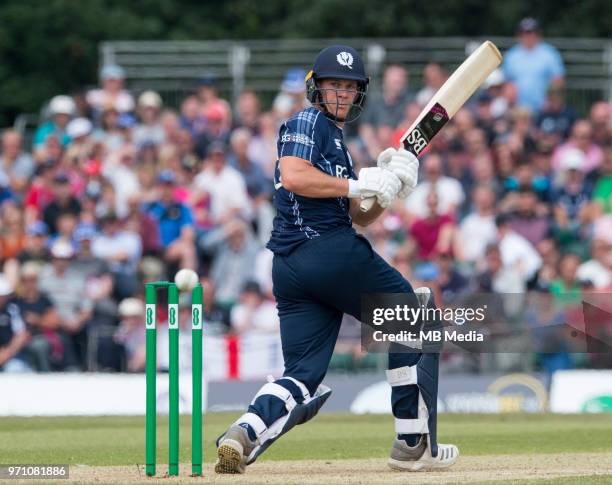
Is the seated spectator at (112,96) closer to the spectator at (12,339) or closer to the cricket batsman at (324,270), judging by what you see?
the spectator at (12,339)

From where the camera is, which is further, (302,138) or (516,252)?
(516,252)

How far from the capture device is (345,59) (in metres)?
8.18

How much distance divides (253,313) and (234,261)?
92 cm

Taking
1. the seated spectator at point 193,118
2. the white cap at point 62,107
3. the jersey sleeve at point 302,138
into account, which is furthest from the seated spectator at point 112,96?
the jersey sleeve at point 302,138

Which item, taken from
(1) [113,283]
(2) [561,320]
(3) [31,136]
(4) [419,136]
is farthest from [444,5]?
(4) [419,136]

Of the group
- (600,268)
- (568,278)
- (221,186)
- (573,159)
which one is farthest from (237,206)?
(600,268)

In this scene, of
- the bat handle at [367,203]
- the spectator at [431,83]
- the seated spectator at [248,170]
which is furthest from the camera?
the spectator at [431,83]

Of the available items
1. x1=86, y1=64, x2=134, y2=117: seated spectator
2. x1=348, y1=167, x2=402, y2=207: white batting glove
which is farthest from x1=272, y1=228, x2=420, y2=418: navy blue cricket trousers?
x1=86, y1=64, x2=134, y2=117: seated spectator

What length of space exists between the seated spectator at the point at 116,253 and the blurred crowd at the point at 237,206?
0.06 feet

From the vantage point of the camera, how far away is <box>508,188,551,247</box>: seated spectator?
1606 centimetres

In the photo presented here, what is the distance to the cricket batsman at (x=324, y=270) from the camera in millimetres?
7871

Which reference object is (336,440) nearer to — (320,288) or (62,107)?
(320,288)

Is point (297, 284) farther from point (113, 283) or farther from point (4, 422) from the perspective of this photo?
point (113, 283)

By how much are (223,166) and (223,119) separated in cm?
113
